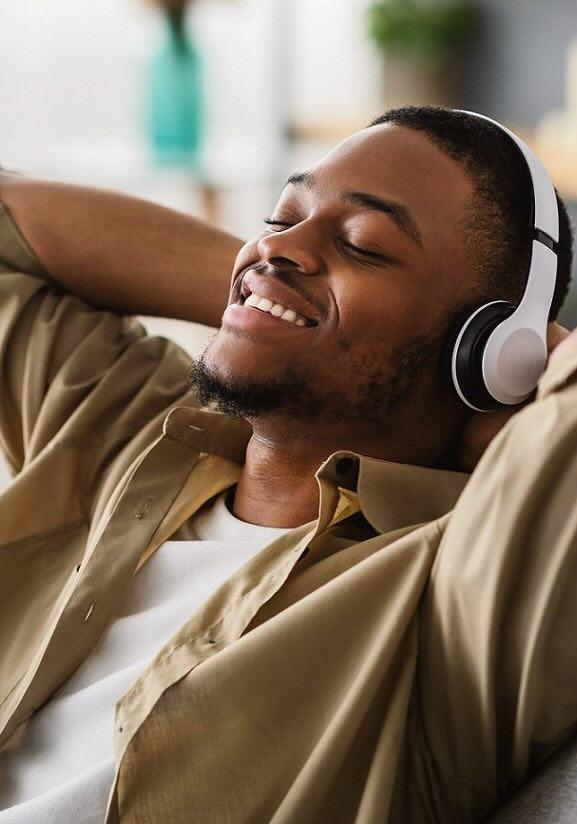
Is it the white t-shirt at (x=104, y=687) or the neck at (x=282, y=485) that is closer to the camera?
the white t-shirt at (x=104, y=687)

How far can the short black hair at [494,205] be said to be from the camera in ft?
4.32

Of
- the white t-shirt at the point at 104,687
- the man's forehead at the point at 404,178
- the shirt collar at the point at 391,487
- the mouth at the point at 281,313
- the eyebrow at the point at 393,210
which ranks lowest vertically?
the white t-shirt at the point at 104,687

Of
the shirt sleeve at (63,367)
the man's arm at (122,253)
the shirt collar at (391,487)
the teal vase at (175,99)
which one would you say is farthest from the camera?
the teal vase at (175,99)

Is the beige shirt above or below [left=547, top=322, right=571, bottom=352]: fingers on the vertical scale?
below

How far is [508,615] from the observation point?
35.8 inches

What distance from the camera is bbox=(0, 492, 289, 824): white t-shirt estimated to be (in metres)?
1.08

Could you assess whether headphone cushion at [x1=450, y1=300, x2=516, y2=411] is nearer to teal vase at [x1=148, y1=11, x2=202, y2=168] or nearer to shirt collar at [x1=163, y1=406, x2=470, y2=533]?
shirt collar at [x1=163, y1=406, x2=470, y2=533]

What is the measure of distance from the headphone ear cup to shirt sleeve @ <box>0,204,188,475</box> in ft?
1.59

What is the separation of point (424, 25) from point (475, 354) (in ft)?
9.87

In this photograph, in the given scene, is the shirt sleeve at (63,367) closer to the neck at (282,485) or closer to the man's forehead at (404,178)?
the neck at (282,485)

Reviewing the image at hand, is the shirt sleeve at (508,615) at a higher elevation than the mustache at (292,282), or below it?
below

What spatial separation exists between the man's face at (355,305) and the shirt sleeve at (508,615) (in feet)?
1.15

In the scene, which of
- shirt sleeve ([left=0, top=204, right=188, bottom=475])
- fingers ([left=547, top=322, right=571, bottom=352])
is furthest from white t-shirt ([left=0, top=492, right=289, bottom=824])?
fingers ([left=547, top=322, right=571, bottom=352])

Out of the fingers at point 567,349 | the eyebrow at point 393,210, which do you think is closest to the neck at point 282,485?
the eyebrow at point 393,210
